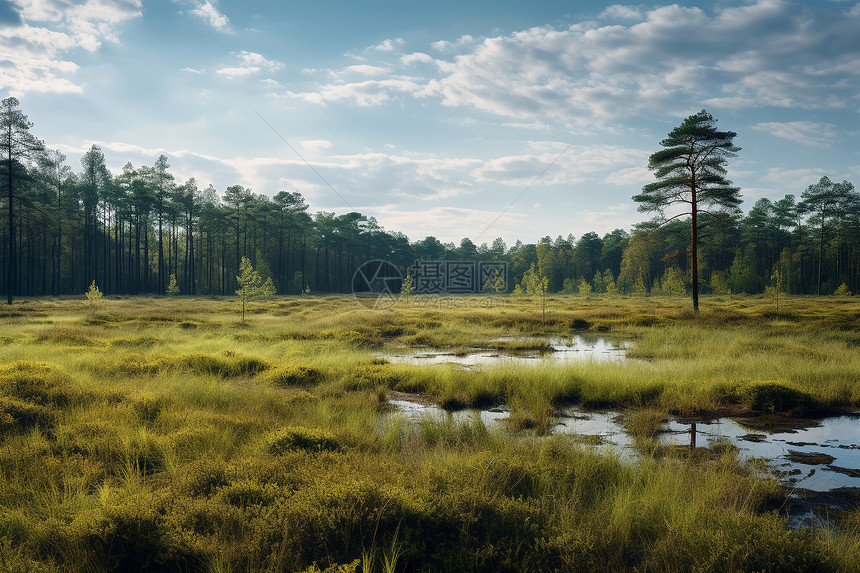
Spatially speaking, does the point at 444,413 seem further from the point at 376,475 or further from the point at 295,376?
the point at 295,376

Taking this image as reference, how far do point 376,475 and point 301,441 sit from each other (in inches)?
73.4

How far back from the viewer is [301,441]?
6492 mm

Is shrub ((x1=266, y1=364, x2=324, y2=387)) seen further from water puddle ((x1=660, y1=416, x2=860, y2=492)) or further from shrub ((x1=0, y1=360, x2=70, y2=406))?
water puddle ((x1=660, y1=416, x2=860, y2=492))

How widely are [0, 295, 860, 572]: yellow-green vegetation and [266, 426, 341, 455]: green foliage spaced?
0.11ft

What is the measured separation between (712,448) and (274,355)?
13.3 meters

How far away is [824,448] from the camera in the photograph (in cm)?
721

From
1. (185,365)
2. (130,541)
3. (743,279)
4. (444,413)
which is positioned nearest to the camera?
(130,541)

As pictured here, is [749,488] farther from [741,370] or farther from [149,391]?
[149,391]

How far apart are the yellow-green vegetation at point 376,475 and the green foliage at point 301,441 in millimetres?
34

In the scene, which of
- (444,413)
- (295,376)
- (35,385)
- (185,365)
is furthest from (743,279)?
(35,385)

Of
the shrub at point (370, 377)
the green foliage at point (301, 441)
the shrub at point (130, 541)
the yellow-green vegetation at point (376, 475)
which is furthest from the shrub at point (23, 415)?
the shrub at point (370, 377)

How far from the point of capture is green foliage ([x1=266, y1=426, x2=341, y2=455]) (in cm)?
628

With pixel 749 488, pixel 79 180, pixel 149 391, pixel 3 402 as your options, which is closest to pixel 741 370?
pixel 749 488

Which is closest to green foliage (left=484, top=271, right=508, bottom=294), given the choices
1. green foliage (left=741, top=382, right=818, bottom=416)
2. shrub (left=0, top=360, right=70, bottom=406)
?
green foliage (left=741, top=382, right=818, bottom=416)
